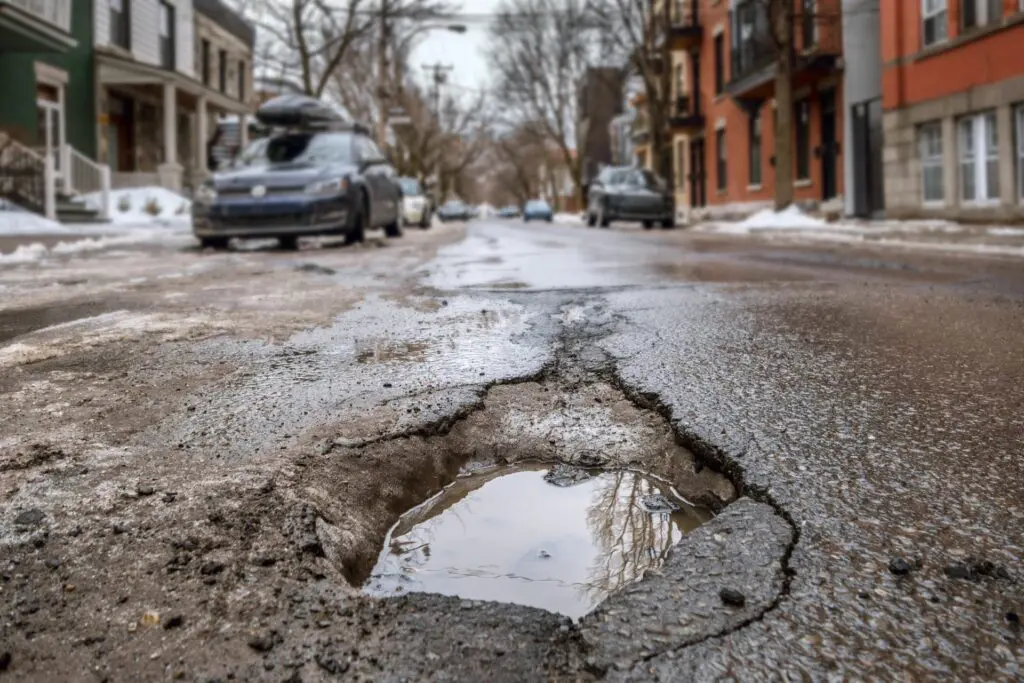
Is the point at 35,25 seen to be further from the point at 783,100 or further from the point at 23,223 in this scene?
the point at 783,100

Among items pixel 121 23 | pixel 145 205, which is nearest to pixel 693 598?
pixel 145 205

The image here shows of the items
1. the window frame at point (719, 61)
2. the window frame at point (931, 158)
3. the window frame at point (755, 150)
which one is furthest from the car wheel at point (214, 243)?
the window frame at point (719, 61)

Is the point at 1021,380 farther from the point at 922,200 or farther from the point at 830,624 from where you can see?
the point at 922,200

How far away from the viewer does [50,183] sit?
1673 cm

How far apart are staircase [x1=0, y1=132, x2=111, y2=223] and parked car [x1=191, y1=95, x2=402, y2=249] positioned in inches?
246

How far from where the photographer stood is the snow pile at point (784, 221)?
18453 mm

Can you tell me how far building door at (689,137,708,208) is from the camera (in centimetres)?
3341

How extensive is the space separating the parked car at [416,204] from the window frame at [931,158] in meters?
12.5

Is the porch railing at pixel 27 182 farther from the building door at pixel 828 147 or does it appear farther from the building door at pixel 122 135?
the building door at pixel 828 147

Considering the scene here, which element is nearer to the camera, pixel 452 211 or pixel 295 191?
pixel 295 191

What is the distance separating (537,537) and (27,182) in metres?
18.0

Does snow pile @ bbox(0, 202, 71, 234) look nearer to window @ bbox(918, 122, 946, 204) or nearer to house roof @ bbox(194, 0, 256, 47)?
window @ bbox(918, 122, 946, 204)

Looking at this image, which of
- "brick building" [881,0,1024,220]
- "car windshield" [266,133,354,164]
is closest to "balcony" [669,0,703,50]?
"brick building" [881,0,1024,220]

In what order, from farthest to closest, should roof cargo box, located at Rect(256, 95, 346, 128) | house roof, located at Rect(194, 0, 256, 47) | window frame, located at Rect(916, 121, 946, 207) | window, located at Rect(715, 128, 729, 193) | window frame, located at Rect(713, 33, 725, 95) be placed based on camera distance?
1. house roof, located at Rect(194, 0, 256, 47)
2. window frame, located at Rect(713, 33, 725, 95)
3. window, located at Rect(715, 128, 729, 193)
4. window frame, located at Rect(916, 121, 946, 207)
5. roof cargo box, located at Rect(256, 95, 346, 128)
